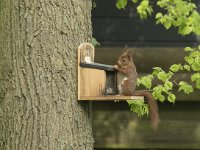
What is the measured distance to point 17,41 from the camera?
10.7ft

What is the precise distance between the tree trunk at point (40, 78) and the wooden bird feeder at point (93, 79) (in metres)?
0.03

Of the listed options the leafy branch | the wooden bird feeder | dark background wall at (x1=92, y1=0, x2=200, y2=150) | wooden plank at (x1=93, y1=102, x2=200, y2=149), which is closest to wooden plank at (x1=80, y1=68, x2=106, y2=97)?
the wooden bird feeder

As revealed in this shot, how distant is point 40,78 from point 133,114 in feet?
10.8

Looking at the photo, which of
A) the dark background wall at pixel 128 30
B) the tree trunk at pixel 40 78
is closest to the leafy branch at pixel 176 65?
the tree trunk at pixel 40 78

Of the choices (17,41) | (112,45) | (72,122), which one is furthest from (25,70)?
(112,45)

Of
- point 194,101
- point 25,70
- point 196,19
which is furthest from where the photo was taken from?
point 194,101

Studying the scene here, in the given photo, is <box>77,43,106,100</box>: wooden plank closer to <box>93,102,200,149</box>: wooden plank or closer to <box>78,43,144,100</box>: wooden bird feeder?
<box>78,43,144,100</box>: wooden bird feeder

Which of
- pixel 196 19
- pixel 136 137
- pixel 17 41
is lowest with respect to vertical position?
pixel 136 137

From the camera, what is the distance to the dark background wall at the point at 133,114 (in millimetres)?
6457

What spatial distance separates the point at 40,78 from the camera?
10.5 feet

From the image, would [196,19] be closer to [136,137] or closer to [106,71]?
[106,71]

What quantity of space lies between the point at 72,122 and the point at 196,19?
5.18 ft

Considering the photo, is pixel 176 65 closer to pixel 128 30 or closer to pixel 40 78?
pixel 40 78

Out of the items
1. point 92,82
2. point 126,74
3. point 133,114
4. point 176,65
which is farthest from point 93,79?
point 133,114
